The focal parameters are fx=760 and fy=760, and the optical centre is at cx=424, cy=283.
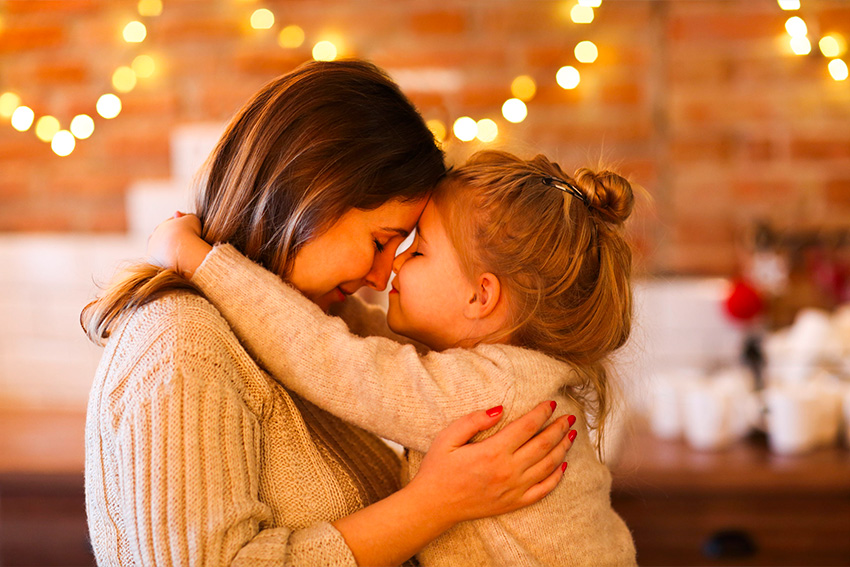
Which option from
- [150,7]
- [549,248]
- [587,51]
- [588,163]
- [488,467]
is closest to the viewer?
[488,467]

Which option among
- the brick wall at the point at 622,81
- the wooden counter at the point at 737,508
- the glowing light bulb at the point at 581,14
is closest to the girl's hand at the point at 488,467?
the wooden counter at the point at 737,508

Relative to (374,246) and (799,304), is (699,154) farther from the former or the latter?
(374,246)

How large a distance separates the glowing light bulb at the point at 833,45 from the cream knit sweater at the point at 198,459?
6.31 ft

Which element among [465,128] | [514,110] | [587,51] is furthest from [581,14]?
[465,128]

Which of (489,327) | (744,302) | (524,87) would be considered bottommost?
(744,302)

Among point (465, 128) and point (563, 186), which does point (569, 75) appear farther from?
point (563, 186)

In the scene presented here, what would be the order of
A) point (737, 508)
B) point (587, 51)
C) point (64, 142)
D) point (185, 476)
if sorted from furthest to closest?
point (64, 142)
point (587, 51)
point (737, 508)
point (185, 476)

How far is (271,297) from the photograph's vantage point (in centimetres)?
100

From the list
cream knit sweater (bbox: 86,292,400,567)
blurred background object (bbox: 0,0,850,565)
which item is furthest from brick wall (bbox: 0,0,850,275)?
cream knit sweater (bbox: 86,292,400,567)

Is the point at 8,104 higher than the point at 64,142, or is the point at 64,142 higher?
the point at 8,104

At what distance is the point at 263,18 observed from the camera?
2.31m

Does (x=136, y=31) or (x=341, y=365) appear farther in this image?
(x=136, y=31)

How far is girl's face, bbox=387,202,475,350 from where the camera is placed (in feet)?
3.81

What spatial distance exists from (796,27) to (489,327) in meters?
1.59
